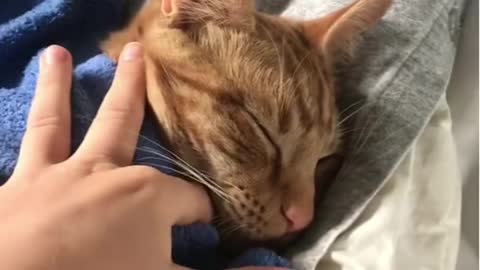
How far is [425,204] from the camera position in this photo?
0.99 m

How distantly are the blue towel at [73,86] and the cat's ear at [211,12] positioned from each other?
11cm

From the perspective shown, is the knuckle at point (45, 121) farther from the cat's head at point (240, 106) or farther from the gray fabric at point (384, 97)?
the gray fabric at point (384, 97)

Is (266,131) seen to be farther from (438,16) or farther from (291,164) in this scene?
(438,16)

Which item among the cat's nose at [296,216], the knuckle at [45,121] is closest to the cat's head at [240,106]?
the cat's nose at [296,216]

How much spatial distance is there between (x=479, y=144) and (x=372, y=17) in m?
0.31

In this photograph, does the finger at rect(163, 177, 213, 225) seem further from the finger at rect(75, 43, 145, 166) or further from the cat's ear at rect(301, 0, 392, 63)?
the cat's ear at rect(301, 0, 392, 63)

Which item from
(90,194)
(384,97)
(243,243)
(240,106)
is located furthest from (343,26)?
(90,194)

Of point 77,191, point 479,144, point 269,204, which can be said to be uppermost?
point 77,191

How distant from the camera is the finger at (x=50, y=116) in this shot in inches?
32.4

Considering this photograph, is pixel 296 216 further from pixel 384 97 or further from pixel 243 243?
pixel 384 97

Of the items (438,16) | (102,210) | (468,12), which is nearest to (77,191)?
(102,210)

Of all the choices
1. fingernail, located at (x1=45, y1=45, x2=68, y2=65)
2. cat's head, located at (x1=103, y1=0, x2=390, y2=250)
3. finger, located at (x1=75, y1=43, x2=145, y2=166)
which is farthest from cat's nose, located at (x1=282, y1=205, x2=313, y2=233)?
fingernail, located at (x1=45, y1=45, x2=68, y2=65)

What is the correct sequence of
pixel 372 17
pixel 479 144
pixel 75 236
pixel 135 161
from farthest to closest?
1. pixel 479 144
2. pixel 372 17
3. pixel 135 161
4. pixel 75 236

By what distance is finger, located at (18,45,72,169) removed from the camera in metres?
0.82
